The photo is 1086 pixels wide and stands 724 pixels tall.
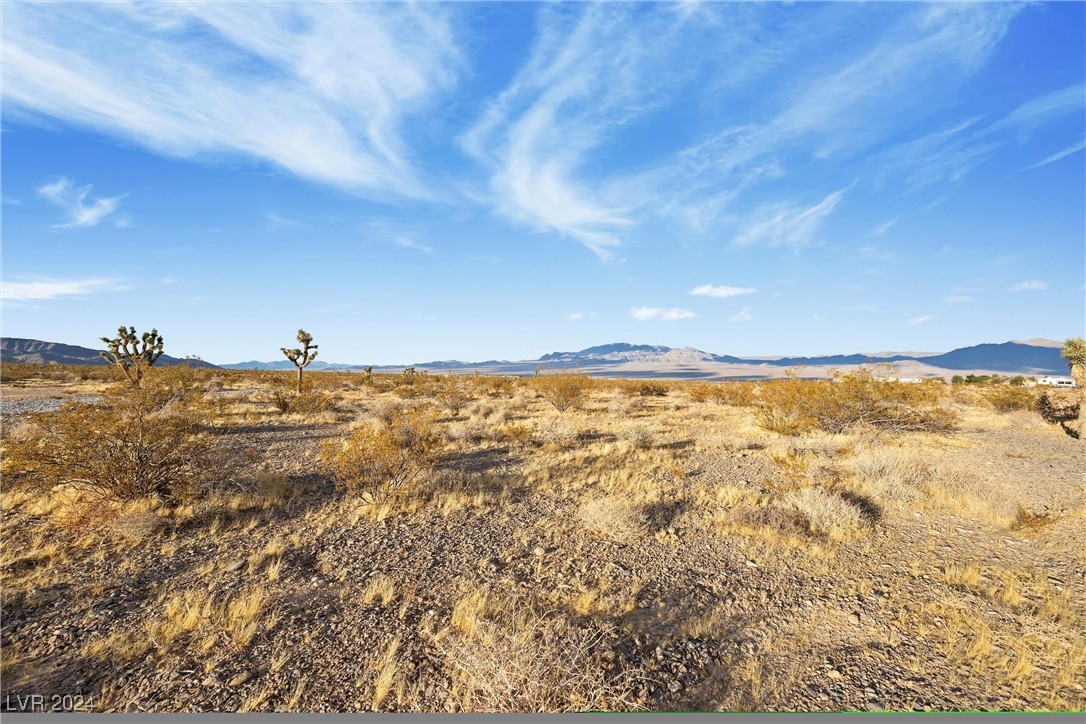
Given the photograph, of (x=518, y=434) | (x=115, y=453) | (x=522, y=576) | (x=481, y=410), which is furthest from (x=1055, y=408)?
(x=115, y=453)

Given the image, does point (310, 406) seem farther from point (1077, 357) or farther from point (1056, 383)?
point (1056, 383)

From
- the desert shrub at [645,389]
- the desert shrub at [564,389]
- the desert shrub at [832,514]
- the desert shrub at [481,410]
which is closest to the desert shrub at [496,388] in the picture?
the desert shrub at [564,389]

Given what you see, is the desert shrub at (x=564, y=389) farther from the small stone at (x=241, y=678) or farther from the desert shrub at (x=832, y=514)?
the small stone at (x=241, y=678)

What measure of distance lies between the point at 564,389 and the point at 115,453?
58.5ft

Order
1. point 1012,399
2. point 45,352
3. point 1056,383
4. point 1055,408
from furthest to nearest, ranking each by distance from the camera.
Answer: point 45,352
point 1056,383
point 1012,399
point 1055,408

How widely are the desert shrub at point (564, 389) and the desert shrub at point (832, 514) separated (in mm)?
15218

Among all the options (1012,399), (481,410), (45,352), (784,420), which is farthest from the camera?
(45,352)

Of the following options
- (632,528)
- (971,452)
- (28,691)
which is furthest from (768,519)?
(971,452)

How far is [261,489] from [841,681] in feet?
29.7

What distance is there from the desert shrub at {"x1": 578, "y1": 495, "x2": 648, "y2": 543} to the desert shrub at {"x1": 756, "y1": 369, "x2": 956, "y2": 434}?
10.6 m

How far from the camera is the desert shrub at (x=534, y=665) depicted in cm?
345

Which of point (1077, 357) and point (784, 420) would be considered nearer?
point (784, 420)

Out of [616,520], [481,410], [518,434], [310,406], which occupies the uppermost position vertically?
[310,406]

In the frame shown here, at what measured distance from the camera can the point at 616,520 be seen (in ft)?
23.9
